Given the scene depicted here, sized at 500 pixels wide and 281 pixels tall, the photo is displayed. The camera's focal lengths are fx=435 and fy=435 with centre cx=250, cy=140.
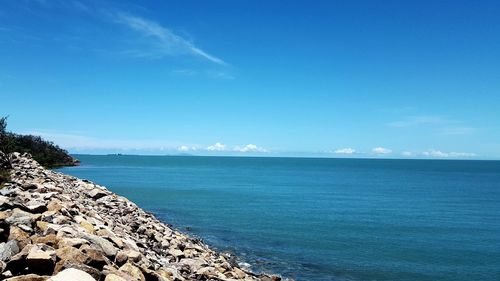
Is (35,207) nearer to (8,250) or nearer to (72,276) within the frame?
(8,250)

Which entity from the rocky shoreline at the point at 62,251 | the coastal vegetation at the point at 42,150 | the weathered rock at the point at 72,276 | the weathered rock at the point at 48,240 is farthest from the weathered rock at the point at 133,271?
the coastal vegetation at the point at 42,150

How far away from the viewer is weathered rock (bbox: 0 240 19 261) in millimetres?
9438

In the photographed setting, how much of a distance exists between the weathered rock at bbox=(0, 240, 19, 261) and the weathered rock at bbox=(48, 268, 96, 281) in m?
1.94

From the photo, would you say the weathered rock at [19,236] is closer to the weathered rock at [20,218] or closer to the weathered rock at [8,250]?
the weathered rock at [8,250]

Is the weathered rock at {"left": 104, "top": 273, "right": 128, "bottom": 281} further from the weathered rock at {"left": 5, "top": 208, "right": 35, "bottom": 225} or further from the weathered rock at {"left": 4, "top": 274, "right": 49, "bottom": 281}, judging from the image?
the weathered rock at {"left": 5, "top": 208, "right": 35, "bottom": 225}

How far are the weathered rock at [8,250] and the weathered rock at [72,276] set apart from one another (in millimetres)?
1942

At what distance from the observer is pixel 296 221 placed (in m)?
44.2

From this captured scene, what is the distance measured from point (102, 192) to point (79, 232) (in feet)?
68.5

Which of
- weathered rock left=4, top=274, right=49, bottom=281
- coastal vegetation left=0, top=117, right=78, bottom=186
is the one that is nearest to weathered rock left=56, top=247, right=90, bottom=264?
weathered rock left=4, top=274, right=49, bottom=281

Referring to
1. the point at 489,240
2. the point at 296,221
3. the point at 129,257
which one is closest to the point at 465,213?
the point at 489,240

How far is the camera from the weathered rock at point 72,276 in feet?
26.8

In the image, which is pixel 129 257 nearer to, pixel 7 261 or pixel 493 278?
pixel 7 261

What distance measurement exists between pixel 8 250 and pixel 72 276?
2360mm

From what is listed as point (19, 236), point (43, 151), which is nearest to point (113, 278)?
point (19, 236)
